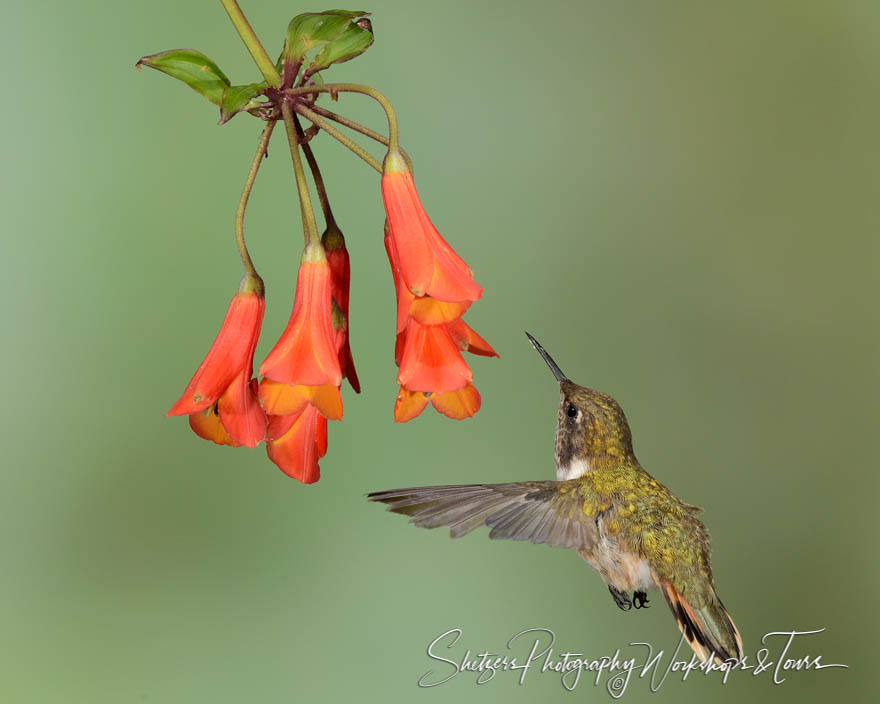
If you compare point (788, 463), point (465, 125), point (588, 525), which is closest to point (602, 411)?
point (588, 525)

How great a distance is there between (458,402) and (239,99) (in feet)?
0.92

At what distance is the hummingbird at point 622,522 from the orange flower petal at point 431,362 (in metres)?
0.34

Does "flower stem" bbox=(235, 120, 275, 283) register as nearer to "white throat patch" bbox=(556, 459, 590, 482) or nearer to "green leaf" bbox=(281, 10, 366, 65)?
"green leaf" bbox=(281, 10, 366, 65)

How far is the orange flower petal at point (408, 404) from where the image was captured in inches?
27.3

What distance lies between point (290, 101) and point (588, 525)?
63cm

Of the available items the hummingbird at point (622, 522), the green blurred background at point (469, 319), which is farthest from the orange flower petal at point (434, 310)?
the green blurred background at point (469, 319)

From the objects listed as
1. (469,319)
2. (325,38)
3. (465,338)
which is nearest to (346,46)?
(325,38)

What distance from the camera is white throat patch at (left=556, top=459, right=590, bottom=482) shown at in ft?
3.63

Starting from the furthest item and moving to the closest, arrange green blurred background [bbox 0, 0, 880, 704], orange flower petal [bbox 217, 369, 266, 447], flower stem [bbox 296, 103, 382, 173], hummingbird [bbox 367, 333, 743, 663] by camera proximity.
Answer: green blurred background [bbox 0, 0, 880, 704]
hummingbird [bbox 367, 333, 743, 663]
orange flower petal [bbox 217, 369, 266, 447]
flower stem [bbox 296, 103, 382, 173]

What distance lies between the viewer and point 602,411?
1103 mm

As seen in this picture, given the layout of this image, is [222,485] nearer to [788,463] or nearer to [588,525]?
[588,525]

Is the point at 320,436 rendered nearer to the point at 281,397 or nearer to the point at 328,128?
the point at 281,397

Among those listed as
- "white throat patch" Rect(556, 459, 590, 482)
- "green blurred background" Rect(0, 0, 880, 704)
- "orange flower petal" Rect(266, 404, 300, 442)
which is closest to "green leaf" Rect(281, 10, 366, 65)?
"orange flower petal" Rect(266, 404, 300, 442)

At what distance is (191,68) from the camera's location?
58cm
